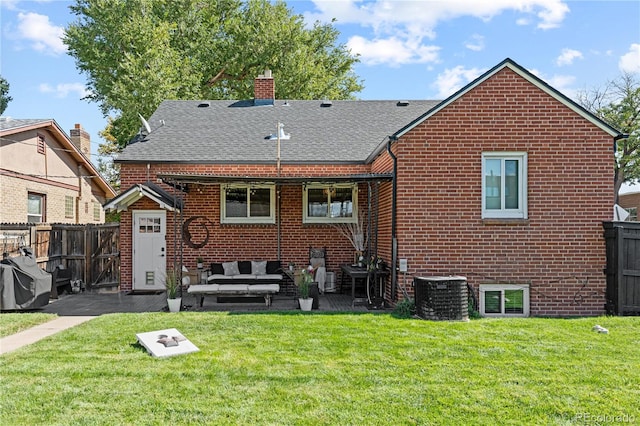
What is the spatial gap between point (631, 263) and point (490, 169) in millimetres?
3138

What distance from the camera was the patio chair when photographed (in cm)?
1146

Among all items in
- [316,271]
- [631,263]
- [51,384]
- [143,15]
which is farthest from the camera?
[143,15]

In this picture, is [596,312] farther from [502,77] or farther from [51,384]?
[51,384]

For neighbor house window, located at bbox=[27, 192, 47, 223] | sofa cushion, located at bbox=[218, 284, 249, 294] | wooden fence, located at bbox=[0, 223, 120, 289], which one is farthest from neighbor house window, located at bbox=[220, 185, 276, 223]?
neighbor house window, located at bbox=[27, 192, 47, 223]

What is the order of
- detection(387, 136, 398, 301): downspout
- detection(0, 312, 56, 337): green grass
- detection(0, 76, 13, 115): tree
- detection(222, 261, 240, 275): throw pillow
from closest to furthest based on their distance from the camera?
detection(0, 312, 56, 337): green grass
detection(387, 136, 398, 301): downspout
detection(222, 261, 240, 275): throw pillow
detection(0, 76, 13, 115): tree

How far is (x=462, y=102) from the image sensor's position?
29.3 feet

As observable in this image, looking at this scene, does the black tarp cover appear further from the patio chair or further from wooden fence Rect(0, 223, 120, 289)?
the patio chair

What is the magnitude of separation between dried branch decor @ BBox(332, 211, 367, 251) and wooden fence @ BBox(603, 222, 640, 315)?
17.9 feet

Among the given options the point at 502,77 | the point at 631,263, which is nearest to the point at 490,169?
the point at 502,77

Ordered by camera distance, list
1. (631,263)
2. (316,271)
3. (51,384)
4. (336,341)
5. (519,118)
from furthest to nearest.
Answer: (316,271) → (519,118) → (631,263) → (336,341) → (51,384)

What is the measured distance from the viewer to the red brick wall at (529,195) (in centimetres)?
878

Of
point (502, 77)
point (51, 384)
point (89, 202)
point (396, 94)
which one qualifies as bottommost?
point (51, 384)

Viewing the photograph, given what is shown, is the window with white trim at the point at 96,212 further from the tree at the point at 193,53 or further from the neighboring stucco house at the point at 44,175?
the tree at the point at 193,53

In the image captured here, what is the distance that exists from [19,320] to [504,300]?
9.23 m
